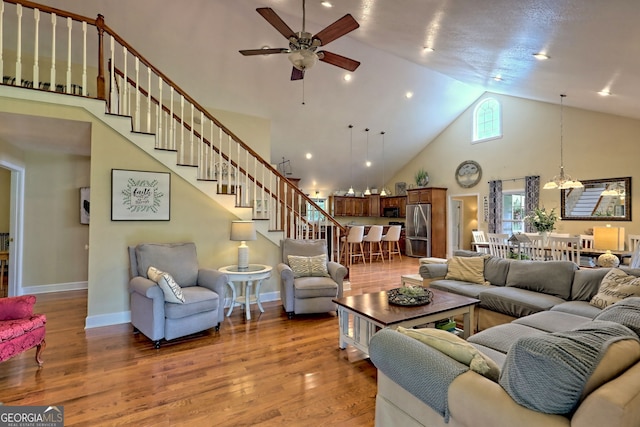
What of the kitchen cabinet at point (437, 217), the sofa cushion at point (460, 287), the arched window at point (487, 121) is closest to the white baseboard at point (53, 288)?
the sofa cushion at point (460, 287)

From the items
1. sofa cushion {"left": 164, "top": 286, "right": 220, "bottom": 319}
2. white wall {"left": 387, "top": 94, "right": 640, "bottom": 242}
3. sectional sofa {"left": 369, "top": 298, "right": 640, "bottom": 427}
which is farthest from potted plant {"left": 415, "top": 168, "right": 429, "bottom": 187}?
sectional sofa {"left": 369, "top": 298, "right": 640, "bottom": 427}

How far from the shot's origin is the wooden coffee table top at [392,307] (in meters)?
2.62

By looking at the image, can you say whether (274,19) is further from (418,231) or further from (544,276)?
(418,231)

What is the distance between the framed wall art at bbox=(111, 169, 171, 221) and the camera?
3.78 meters

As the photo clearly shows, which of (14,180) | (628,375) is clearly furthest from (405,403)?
(14,180)

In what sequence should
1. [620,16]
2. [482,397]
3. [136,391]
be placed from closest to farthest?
[482,397]
[620,16]
[136,391]

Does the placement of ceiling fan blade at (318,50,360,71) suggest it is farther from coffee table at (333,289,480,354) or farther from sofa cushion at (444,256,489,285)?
sofa cushion at (444,256,489,285)

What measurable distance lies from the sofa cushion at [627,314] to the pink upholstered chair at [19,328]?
3.97 m

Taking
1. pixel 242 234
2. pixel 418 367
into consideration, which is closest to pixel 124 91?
pixel 242 234

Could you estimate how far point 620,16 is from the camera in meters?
2.20

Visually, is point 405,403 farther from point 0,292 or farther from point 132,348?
point 0,292

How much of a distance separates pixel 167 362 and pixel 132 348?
559 mm

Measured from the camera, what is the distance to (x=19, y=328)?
249 cm

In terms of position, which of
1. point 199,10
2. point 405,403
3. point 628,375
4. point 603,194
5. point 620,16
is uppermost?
point 199,10
